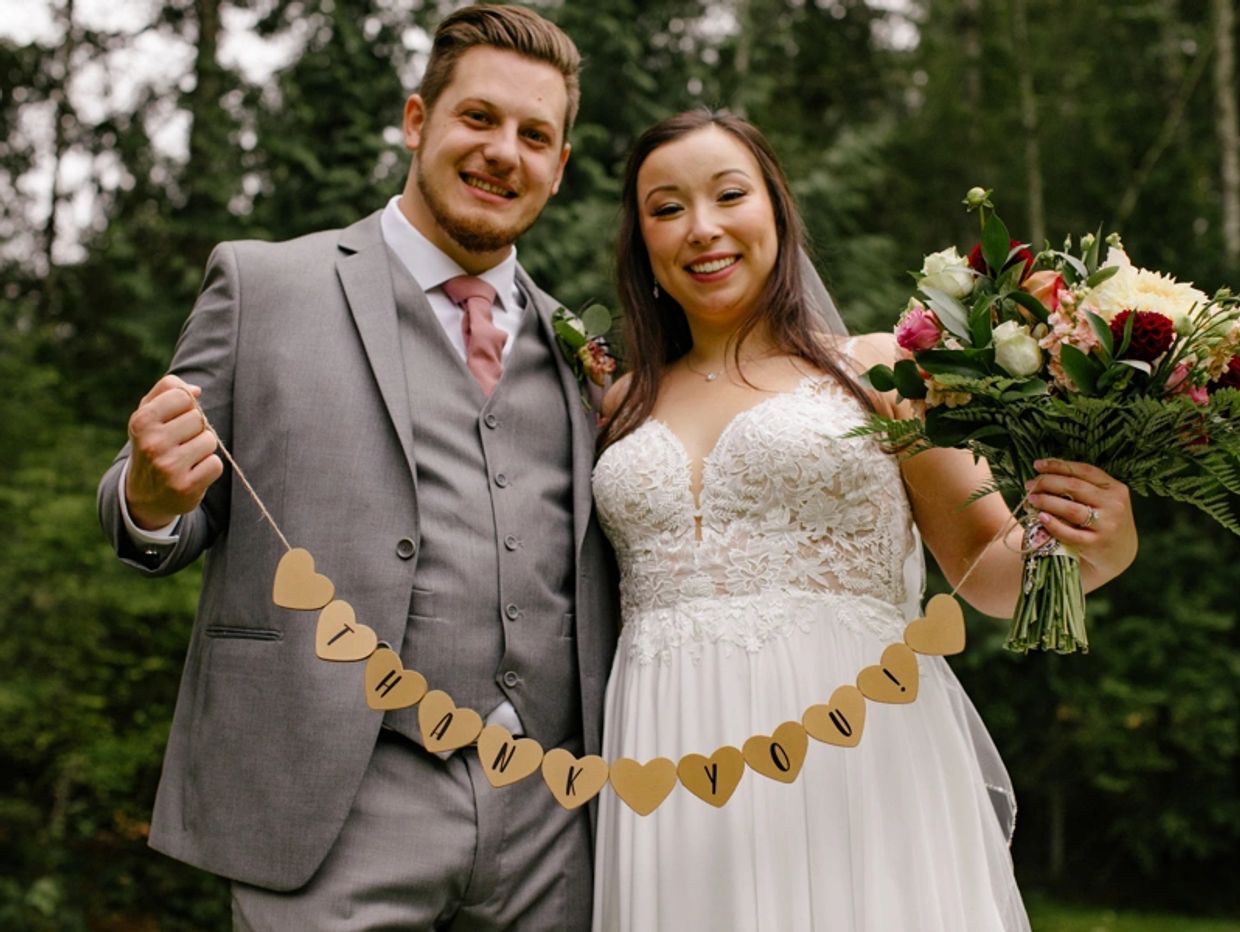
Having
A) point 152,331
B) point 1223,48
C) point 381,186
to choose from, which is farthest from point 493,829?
point 1223,48

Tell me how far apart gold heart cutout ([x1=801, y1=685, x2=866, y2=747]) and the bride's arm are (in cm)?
41

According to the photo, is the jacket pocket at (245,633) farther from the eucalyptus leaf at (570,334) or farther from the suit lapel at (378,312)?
the eucalyptus leaf at (570,334)

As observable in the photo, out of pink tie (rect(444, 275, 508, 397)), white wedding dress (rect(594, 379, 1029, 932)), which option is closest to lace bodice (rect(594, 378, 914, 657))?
white wedding dress (rect(594, 379, 1029, 932))

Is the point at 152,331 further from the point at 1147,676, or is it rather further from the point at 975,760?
the point at 1147,676

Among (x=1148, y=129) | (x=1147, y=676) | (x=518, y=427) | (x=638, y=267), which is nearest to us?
(x=518, y=427)

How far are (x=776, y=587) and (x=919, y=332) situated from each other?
0.65m

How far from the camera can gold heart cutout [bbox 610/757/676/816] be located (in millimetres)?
2357

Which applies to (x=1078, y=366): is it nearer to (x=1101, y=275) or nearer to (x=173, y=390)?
(x=1101, y=275)

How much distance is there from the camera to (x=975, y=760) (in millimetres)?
2625

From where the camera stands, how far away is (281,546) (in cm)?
245

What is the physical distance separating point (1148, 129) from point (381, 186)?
6894mm

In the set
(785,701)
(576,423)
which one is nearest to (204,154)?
(576,423)

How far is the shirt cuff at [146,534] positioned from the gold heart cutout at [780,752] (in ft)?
3.89

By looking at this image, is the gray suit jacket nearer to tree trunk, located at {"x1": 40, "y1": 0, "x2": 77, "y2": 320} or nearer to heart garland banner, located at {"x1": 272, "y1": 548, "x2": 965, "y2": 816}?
heart garland banner, located at {"x1": 272, "y1": 548, "x2": 965, "y2": 816}
